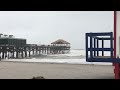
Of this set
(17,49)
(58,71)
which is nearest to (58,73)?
(58,71)

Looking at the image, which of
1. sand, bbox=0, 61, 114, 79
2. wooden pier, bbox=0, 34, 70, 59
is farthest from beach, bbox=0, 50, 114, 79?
wooden pier, bbox=0, 34, 70, 59

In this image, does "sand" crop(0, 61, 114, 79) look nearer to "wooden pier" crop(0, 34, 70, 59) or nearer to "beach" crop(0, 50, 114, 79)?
"beach" crop(0, 50, 114, 79)

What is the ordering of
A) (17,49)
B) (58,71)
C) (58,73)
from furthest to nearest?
(17,49)
(58,71)
(58,73)

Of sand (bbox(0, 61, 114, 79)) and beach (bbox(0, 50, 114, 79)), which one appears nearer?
sand (bbox(0, 61, 114, 79))

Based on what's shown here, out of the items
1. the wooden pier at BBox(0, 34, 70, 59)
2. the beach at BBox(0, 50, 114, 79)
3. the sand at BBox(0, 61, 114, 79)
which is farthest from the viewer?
the wooden pier at BBox(0, 34, 70, 59)

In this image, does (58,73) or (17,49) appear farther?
(17,49)

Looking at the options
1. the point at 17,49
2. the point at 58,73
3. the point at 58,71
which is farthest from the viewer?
the point at 17,49

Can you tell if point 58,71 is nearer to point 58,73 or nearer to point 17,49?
point 58,73

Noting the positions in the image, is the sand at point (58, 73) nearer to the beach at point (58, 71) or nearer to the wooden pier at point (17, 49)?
the beach at point (58, 71)
